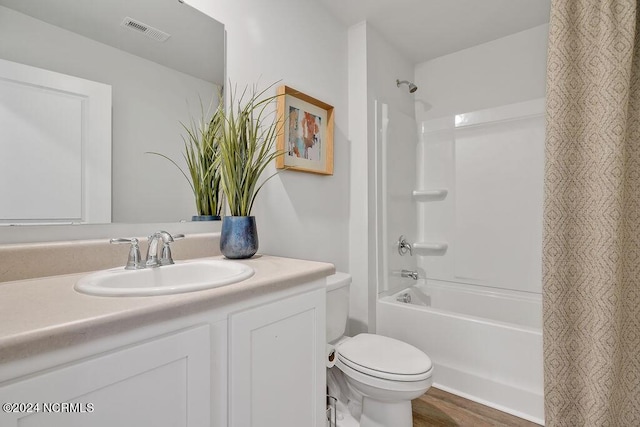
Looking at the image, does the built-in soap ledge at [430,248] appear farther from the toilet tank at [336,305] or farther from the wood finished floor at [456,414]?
the toilet tank at [336,305]

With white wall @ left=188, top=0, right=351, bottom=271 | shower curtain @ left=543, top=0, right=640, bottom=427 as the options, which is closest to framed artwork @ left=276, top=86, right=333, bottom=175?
white wall @ left=188, top=0, right=351, bottom=271

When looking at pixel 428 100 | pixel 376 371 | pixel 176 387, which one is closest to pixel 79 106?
pixel 176 387

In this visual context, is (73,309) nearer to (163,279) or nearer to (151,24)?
(163,279)

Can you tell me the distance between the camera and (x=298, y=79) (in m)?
1.73

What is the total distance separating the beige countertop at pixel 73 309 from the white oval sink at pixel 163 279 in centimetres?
2

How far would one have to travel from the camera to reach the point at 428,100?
104 inches

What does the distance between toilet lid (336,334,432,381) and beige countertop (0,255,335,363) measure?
0.71 metres

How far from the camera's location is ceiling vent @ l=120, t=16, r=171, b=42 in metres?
1.10

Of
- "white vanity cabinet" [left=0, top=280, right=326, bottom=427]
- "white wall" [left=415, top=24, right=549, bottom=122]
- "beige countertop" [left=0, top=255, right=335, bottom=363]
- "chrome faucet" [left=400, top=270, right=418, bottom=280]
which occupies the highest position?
"white wall" [left=415, top=24, right=549, bottom=122]

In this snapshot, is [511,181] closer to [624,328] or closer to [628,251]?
[628,251]

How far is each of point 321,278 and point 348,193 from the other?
114cm

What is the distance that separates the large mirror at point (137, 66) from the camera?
3.00ft

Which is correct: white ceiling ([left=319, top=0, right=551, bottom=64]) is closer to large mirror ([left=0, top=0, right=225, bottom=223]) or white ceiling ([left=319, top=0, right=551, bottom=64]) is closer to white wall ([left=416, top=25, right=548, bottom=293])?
white wall ([left=416, top=25, right=548, bottom=293])

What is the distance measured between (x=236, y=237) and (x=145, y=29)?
873mm
